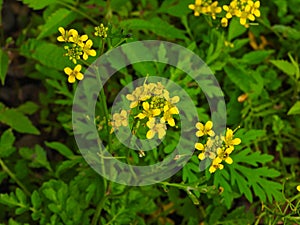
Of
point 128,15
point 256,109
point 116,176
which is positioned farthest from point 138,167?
point 128,15

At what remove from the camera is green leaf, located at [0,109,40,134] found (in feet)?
9.27

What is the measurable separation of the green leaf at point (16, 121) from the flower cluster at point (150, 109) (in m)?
0.95

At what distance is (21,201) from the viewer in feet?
8.13

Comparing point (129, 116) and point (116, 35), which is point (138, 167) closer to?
point (129, 116)

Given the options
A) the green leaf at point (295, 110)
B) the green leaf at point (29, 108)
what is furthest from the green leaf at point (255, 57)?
the green leaf at point (29, 108)

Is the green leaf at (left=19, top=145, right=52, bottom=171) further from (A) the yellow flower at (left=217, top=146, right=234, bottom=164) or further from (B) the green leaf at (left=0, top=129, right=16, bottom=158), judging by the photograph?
(A) the yellow flower at (left=217, top=146, right=234, bottom=164)

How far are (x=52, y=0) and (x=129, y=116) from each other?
853mm

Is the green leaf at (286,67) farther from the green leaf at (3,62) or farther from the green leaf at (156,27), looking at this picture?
the green leaf at (3,62)

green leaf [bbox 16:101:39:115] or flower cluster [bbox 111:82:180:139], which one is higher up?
flower cluster [bbox 111:82:180:139]

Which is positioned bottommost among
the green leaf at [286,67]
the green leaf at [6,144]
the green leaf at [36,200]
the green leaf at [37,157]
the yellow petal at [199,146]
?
the green leaf at [36,200]

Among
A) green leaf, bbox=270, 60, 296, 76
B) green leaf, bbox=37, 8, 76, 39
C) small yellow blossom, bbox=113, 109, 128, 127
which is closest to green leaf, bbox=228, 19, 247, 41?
green leaf, bbox=270, 60, 296, 76

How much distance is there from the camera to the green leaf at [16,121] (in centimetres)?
282

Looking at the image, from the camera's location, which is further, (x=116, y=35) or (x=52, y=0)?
(x=52, y=0)

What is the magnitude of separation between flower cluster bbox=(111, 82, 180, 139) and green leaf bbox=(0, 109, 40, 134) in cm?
Result: 95
